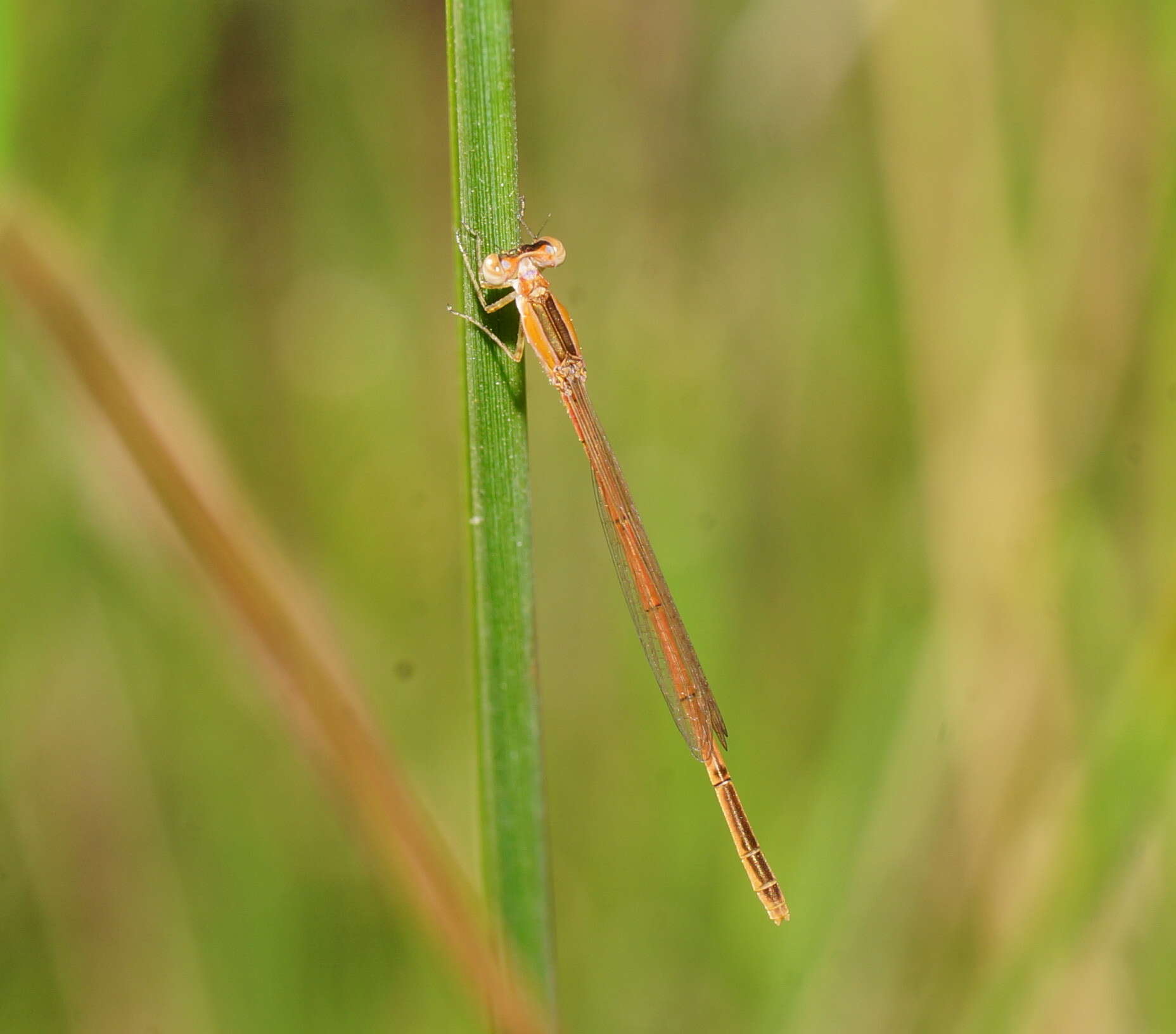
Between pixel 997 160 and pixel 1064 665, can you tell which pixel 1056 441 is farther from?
pixel 997 160

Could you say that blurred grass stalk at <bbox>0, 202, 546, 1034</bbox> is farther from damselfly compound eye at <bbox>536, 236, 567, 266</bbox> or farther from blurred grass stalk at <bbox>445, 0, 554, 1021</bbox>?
damselfly compound eye at <bbox>536, 236, 567, 266</bbox>

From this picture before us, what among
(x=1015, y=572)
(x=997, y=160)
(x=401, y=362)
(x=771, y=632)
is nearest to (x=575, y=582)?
(x=771, y=632)

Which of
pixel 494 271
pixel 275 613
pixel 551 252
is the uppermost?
pixel 551 252

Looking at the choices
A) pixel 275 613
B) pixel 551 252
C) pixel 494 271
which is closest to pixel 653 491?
pixel 551 252

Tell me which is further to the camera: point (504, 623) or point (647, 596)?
point (647, 596)

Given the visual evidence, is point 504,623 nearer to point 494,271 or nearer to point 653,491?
point 494,271

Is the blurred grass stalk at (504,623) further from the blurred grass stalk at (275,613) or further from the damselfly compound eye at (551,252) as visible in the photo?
the damselfly compound eye at (551,252)
